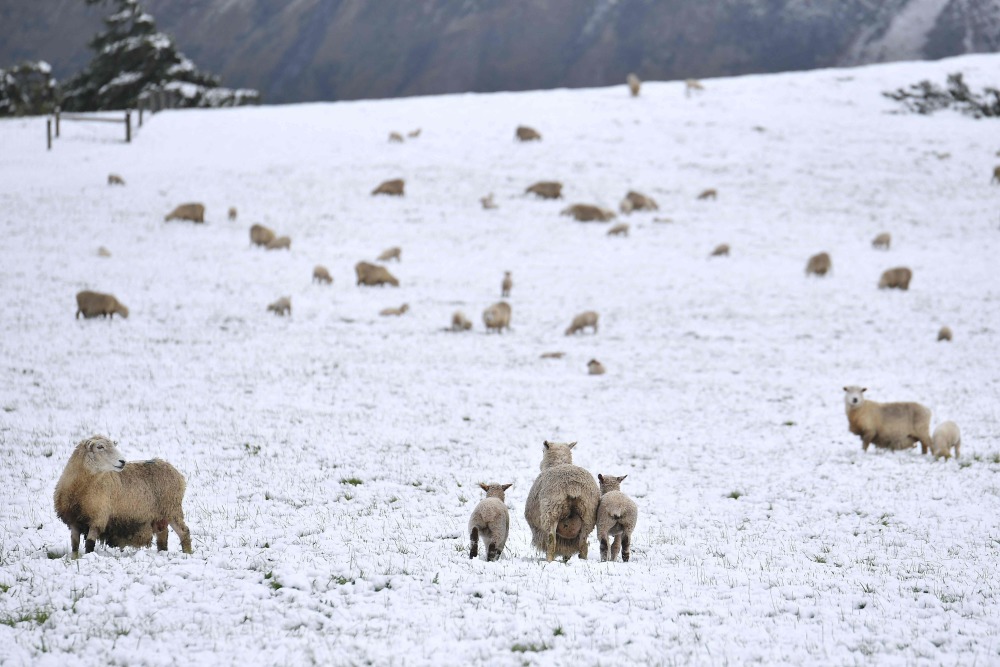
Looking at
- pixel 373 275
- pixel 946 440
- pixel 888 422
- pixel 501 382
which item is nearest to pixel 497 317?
pixel 501 382

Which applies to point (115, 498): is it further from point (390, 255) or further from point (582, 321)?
point (390, 255)

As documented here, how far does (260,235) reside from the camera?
116 feet

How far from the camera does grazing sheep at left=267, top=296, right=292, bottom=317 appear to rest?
1078 inches

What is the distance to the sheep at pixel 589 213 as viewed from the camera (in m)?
41.2

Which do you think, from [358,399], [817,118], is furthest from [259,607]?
[817,118]

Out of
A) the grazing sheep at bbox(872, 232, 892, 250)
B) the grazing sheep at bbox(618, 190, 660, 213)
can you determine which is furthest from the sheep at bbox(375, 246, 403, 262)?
the grazing sheep at bbox(872, 232, 892, 250)

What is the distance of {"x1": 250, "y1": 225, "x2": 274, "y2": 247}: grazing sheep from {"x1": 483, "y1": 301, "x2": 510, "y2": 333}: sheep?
501 inches

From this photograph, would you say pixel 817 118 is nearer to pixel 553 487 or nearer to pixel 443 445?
pixel 443 445

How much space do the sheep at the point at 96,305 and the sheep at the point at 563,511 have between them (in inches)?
756

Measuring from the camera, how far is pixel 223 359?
73.3ft

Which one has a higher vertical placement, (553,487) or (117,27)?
(117,27)

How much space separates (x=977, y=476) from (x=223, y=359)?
1772 centimetres

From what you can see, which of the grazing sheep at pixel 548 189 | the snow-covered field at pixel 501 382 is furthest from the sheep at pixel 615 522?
the grazing sheep at pixel 548 189

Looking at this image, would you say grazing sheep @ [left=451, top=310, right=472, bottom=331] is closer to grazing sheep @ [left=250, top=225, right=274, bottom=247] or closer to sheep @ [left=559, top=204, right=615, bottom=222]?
grazing sheep @ [left=250, top=225, right=274, bottom=247]
